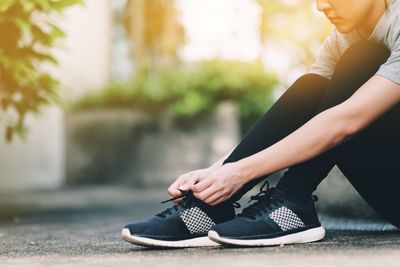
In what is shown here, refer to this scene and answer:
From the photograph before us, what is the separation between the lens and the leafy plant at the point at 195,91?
27.7 ft

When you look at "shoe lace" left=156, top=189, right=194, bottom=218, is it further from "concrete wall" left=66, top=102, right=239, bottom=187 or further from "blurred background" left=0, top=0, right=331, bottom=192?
"concrete wall" left=66, top=102, right=239, bottom=187

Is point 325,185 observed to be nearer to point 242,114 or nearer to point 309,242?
point 309,242

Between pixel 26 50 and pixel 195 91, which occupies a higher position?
pixel 195 91

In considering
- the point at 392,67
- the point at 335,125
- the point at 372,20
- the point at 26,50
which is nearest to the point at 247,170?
the point at 335,125

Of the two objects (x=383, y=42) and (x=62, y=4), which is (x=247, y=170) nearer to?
(x=383, y=42)

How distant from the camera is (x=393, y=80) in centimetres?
222

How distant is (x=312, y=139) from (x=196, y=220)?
47cm

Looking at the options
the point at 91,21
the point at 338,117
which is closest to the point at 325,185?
the point at 338,117

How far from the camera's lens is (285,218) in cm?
240

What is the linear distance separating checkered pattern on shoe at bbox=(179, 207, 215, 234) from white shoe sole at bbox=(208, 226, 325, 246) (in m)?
0.13

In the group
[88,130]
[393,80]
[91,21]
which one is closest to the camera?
[393,80]

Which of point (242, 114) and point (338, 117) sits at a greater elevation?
point (242, 114)

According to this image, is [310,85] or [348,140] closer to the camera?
[348,140]

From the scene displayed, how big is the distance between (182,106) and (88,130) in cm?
130
